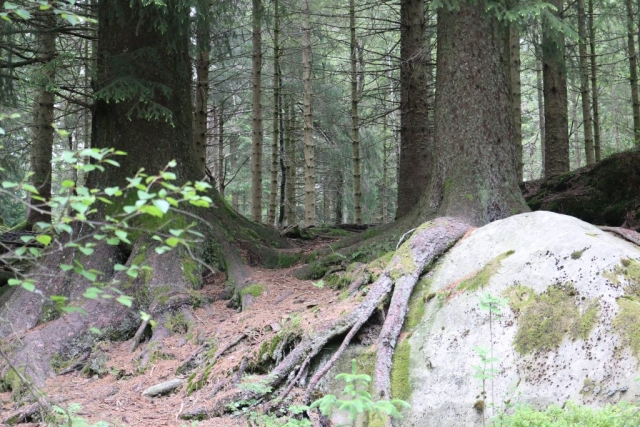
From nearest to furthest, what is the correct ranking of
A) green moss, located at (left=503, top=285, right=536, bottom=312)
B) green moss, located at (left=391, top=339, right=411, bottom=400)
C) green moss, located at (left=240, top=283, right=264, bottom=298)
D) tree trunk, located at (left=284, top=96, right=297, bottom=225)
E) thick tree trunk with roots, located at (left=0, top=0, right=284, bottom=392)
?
green moss, located at (left=391, top=339, right=411, bottom=400), green moss, located at (left=503, top=285, right=536, bottom=312), thick tree trunk with roots, located at (left=0, top=0, right=284, bottom=392), green moss, located at (left=240, top=283, right=264, bottom=298), tree trunk, located at (left=284, top=96, right=297, bottom=225)

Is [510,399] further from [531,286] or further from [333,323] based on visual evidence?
[333,323]

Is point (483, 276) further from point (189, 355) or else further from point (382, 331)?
point (189, 355)

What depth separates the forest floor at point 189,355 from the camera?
176 inches

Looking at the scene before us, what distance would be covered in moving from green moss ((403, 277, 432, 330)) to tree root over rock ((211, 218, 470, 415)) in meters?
0.09

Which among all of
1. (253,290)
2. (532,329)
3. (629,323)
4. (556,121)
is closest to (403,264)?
(532,329)

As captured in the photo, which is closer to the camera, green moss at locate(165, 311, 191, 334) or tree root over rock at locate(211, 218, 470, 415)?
tree root over rock at locate(211, 218, 470, 415)

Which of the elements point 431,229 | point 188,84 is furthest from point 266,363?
point 188,84

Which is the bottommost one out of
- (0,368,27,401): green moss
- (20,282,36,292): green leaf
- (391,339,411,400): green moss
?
(0,368,27,401): green moss

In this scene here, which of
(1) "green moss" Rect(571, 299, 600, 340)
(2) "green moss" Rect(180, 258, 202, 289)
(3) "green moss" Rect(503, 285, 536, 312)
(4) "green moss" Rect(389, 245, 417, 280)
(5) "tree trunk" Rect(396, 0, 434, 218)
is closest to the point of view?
(1) "green moss" Rect(571, 299, 600, 340)

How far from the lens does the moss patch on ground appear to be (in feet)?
11.8

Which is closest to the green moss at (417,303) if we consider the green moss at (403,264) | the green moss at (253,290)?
the green moss at (403,264)

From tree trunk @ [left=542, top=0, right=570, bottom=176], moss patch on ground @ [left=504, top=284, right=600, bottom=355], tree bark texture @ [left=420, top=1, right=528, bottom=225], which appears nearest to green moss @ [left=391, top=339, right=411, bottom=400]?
moss patch on ground @ [left=504, top=284, right=600, bottom=355]

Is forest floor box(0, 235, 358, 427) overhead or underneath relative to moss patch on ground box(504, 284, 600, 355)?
underneath

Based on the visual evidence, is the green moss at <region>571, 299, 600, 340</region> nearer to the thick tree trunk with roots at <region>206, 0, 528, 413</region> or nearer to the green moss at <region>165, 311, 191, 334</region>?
the thick tree trunk with roots at <region>206, 0, 528, 413</region>
